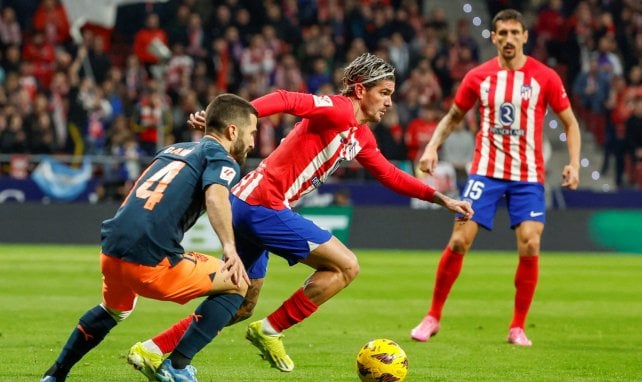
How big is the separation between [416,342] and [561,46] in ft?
55.0

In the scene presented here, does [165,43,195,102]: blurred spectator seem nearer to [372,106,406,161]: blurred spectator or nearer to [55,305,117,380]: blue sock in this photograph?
[372,106,406,161]: blurred spectator

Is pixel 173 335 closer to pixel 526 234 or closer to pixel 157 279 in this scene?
pixel 157 279

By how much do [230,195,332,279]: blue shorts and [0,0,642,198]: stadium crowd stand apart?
1228 centimetres

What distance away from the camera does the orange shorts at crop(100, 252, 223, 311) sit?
6.46 m

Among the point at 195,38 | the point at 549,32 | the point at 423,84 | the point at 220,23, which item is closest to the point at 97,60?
the point at 195,38

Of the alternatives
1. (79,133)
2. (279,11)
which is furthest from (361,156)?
(279,11)

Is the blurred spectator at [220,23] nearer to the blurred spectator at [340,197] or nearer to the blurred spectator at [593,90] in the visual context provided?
the blurred spectator at [340,197]

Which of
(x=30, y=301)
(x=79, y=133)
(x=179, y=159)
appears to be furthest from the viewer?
(x=79, y=133)

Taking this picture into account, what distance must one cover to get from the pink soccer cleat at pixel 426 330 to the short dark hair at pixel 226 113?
3398 mm

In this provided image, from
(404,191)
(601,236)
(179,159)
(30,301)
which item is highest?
(179,159)

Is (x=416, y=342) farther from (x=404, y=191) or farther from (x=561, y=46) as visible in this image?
(x=561, y=46)

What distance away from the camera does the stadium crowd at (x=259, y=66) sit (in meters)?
21.2

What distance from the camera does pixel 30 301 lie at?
12008mm

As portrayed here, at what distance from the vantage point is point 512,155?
9711mm
